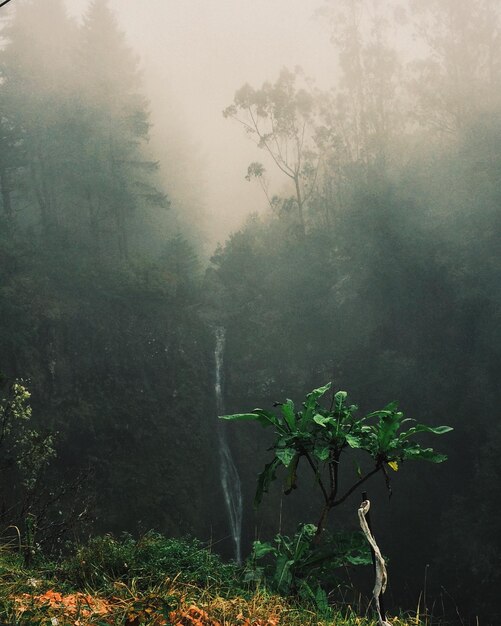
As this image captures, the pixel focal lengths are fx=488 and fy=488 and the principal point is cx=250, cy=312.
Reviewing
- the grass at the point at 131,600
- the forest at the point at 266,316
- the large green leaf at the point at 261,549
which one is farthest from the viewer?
the forest at the point at 266,316

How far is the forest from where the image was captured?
16188 mm

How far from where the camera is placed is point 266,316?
81.7 ft

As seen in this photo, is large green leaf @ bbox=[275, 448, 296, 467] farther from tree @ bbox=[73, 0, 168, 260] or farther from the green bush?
tree @ bbox=[73, 0, 168, 260]

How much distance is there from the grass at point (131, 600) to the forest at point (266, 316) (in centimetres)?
103

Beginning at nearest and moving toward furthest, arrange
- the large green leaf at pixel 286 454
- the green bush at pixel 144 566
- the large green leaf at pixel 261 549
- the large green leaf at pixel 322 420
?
1. the large green leaf at pixel 286 454
2. the large green leaf at pixel 322 420
3. the green bush at pixel 144 566
4. the large green leaf at pixel 261 549

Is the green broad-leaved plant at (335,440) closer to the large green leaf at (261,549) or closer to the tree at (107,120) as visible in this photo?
the large green leaf at (261,549)

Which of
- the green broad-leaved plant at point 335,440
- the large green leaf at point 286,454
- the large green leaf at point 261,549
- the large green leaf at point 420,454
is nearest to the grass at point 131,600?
the large green leaf at point 261,549

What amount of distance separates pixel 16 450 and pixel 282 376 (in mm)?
11014

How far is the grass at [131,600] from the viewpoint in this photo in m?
3.30

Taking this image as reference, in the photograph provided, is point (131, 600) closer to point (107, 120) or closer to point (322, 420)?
point (322, 420)

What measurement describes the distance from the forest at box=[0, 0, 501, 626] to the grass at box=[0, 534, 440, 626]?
103cm

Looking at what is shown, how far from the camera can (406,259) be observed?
21.8 metres

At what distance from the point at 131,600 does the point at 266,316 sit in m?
21.3

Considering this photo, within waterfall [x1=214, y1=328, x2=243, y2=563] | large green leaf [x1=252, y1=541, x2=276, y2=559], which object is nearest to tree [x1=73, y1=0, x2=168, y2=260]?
waterfall [x1=214, y1=328, x2=243, y2=563]
